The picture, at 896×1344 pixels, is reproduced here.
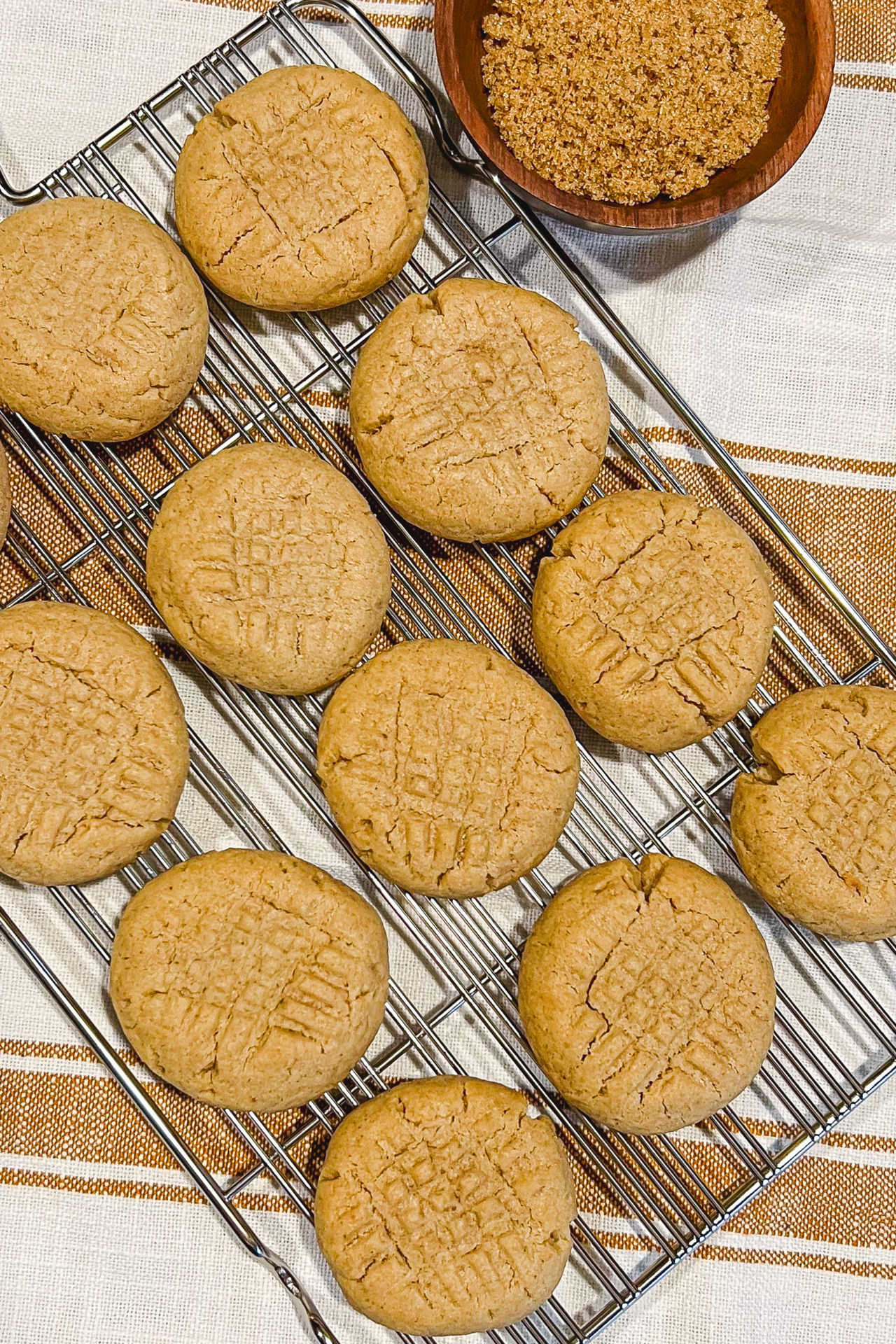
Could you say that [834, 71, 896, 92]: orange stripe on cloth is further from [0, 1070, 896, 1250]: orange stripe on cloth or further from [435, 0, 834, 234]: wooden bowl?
[0, 1070, 896, 1250]: orange stripe on cloth

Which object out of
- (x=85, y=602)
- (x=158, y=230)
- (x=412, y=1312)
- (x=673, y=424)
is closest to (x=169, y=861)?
(x=85, y=602)

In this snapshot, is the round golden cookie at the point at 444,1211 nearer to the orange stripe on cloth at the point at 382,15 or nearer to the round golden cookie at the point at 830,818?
the round golden cookie at the point at 830,818

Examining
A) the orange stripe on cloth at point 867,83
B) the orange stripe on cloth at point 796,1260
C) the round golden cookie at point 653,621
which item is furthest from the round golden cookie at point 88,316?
the orange stripe on cloth at point 796,1260

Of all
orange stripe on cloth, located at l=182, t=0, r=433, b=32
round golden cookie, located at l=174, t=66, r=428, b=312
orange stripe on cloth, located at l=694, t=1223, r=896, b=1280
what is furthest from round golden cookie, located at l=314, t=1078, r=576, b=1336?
orange stripe on cloth, located at l=182, t=0, r=433, b=32

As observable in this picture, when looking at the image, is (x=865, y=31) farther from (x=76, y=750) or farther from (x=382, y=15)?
(x=76, y=750)

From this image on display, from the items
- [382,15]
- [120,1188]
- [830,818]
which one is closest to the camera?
[830,818]

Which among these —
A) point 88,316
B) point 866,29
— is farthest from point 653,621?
point 866,29

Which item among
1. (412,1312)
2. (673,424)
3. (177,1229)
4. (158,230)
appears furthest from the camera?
(673,424)

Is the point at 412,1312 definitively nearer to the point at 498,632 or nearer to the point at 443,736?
the point at 443,736
